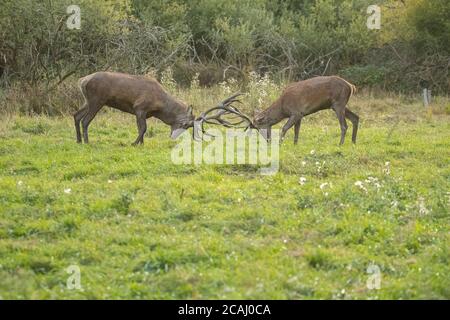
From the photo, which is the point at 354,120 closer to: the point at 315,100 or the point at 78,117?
the point at 315,100

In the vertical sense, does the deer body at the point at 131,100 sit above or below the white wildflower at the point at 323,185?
above

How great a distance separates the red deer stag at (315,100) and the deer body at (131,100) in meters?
1.85

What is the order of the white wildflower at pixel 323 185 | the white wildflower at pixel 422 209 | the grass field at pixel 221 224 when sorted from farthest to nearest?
1. the white wildflower at pixel 323 185
2. the white wildflower at pixel 422 209
3. the grass field at pixel 221 224

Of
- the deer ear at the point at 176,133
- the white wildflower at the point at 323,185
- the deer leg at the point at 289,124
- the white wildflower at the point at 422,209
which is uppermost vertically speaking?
the white wildflower at the point at 422,209

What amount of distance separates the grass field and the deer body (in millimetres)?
787

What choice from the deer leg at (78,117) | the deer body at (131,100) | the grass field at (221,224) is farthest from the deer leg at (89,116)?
the grass field at (221,224)

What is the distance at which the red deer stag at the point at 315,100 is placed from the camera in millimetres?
15141

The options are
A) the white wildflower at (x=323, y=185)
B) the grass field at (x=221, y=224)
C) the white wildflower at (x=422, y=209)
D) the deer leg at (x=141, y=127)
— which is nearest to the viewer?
the grass field at (x=221, y=224)

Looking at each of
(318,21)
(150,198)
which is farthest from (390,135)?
(318,21)

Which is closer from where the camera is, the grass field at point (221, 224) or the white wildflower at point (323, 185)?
the grass field at point (221, 224)

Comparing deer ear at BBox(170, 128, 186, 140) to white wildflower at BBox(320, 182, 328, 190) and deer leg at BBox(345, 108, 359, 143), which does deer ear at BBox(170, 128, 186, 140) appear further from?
white wildflower at BBox(320, 182, 328, 190)

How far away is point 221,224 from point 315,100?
7.11 m

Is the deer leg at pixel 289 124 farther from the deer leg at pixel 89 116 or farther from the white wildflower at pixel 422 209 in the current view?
the white wildflower at pixel 422 209

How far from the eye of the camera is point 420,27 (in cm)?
2589
